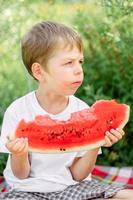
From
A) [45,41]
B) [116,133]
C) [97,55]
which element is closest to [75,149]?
[116,133]

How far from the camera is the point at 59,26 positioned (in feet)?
12.1

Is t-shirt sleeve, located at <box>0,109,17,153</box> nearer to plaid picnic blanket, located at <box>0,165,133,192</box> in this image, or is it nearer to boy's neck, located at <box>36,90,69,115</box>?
boy's neck, located at <box>36,90,69,115</box>

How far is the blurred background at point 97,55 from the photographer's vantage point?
4.96 meters

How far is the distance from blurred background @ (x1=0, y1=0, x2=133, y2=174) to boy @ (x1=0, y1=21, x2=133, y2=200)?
3.75ft

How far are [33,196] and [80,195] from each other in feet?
0.83

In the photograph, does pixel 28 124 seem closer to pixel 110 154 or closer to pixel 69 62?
pixel 69 62

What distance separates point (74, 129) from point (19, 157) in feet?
1.08

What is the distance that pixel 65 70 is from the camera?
3.56 m

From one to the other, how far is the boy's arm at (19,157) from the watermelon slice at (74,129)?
0.08m

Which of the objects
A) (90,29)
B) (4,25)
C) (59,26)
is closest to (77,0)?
(90,29)

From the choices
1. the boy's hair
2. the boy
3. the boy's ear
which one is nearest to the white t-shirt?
the boy

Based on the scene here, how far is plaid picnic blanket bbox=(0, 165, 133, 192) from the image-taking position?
4.55m

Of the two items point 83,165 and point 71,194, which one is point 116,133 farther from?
point 71,194

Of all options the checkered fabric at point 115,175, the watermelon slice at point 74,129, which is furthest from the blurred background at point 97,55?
the watermelon slice at point 74,129
